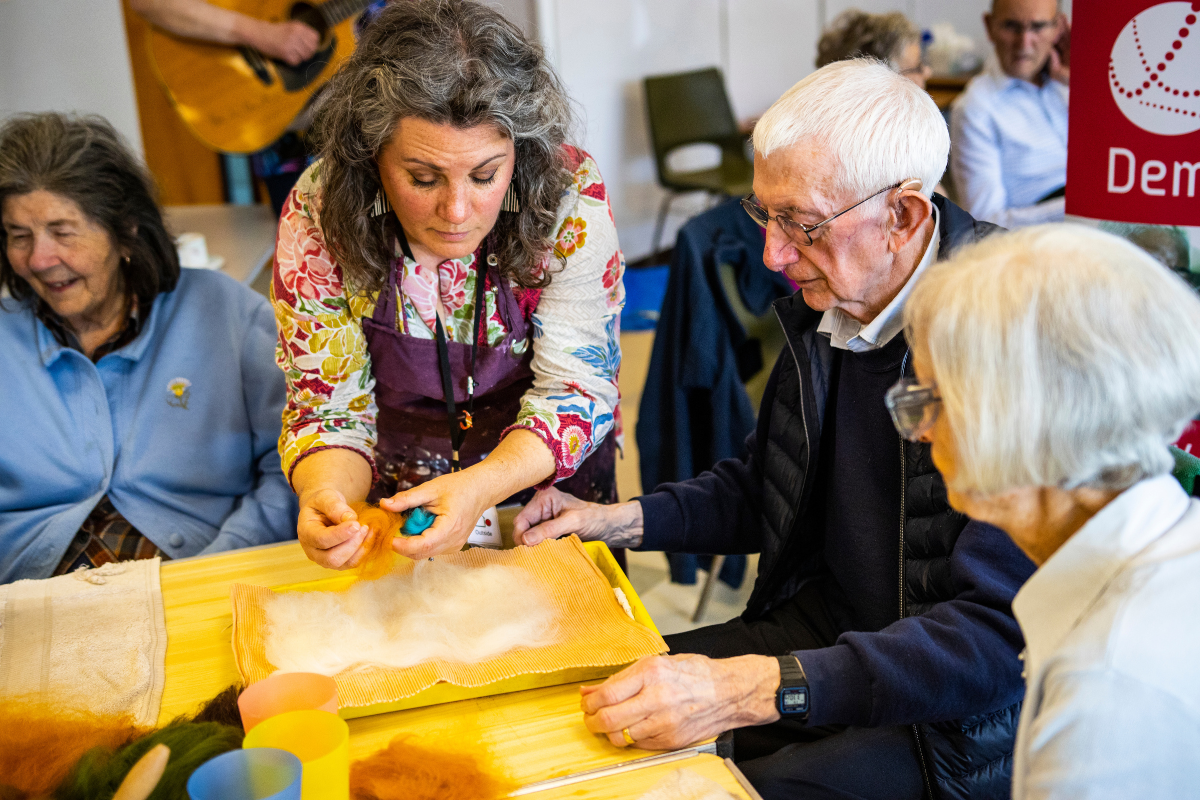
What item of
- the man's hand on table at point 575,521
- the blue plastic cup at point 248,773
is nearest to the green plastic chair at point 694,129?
the man's hand on table at point 575,521

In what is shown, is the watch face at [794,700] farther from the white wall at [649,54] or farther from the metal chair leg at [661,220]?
the metal chair leg at [661,220]

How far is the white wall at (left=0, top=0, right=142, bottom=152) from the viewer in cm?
245

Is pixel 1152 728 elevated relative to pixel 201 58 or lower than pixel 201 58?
lower

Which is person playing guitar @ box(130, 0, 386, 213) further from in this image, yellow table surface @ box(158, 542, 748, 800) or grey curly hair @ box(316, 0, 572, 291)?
yellow table surface @ box(158, 542, 748, 800)

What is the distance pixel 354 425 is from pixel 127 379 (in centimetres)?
68

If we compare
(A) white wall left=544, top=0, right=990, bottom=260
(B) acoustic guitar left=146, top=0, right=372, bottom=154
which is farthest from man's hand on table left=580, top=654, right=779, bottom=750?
(A) white wall left=544, top=0, right=990, bottom=260

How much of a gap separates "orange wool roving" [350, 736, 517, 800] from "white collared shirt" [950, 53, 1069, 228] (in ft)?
11.1

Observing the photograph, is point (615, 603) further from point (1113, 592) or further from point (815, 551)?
point (1113, 592)

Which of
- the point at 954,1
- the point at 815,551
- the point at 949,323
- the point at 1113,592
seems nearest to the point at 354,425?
the point at 815,551

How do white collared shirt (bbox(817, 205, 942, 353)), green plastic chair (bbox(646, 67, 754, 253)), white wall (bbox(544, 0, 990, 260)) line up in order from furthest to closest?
1. green plastic chair (bbox(646, 67, 754, 253))
2. white wall (bbox(544, 0, 990, 260))
3. white collared shirt (bbox(817, 205, 942, 353))

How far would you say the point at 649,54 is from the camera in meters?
6.44

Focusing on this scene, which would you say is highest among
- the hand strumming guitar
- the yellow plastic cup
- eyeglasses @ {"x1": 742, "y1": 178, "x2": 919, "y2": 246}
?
the hand strumming guitar

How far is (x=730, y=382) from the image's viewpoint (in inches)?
109

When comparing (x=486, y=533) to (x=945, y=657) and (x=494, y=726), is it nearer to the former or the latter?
(x=494, y=726)
